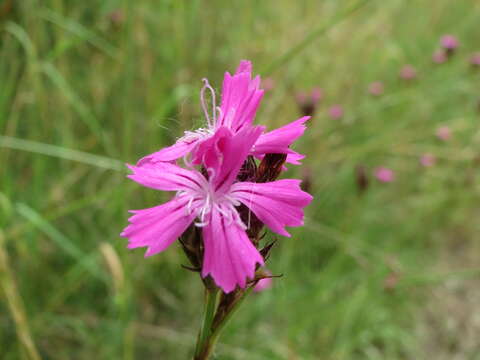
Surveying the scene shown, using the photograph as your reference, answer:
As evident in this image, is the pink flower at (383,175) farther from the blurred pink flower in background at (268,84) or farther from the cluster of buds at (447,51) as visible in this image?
the blurred pink flower in background at (268,84)

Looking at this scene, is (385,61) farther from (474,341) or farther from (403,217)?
(474,341)

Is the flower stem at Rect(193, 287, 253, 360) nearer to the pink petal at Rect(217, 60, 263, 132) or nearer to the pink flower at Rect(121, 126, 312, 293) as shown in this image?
the pink flower at Rect(121, 126, 312, 293)

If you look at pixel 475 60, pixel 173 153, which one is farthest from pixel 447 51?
pixel 173 153

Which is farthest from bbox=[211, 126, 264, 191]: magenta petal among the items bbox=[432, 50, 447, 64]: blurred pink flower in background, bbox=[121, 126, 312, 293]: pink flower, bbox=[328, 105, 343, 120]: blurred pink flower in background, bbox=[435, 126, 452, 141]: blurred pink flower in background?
bbox=[432, 50, 447, 64]: blurred pink flower in background

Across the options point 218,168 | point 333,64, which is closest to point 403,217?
point 333,64

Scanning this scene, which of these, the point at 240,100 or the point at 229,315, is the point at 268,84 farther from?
the point at 229,315

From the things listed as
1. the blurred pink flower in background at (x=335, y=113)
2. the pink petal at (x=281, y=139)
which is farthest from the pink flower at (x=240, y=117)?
the blurred pink flower in background at (x=335, y=113)
